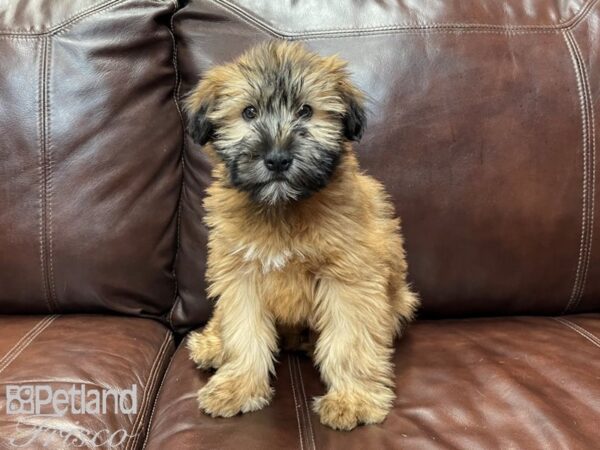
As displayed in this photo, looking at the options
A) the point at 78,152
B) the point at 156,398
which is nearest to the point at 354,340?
the point at 156,398

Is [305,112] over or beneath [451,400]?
over

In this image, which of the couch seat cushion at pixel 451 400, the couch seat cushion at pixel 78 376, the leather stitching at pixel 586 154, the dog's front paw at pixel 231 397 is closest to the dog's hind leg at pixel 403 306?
the couch seat cushion at pixel 451 400

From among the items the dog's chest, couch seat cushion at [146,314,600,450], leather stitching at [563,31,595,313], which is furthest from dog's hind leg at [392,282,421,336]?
leather stitching at [563,31,595,313]

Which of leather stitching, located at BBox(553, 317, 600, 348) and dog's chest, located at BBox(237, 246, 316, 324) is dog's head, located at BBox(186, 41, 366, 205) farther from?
leather stitching, located at BBox(553, 317, 600, 348)

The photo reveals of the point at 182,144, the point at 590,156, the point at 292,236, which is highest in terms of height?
the point at 590,156

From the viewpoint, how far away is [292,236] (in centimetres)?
132

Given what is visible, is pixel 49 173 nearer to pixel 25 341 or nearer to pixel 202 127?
pixel 25 341

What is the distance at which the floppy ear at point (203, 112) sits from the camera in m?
1.31

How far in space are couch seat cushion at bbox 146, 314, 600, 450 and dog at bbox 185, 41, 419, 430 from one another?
4 centimetres

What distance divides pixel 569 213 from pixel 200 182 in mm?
991

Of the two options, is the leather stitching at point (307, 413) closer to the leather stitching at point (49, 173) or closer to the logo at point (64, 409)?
the logo at point (64, 409)

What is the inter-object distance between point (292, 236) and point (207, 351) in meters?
0.38

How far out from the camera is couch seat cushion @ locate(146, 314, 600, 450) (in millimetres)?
1190

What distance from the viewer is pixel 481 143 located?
1.63 m
